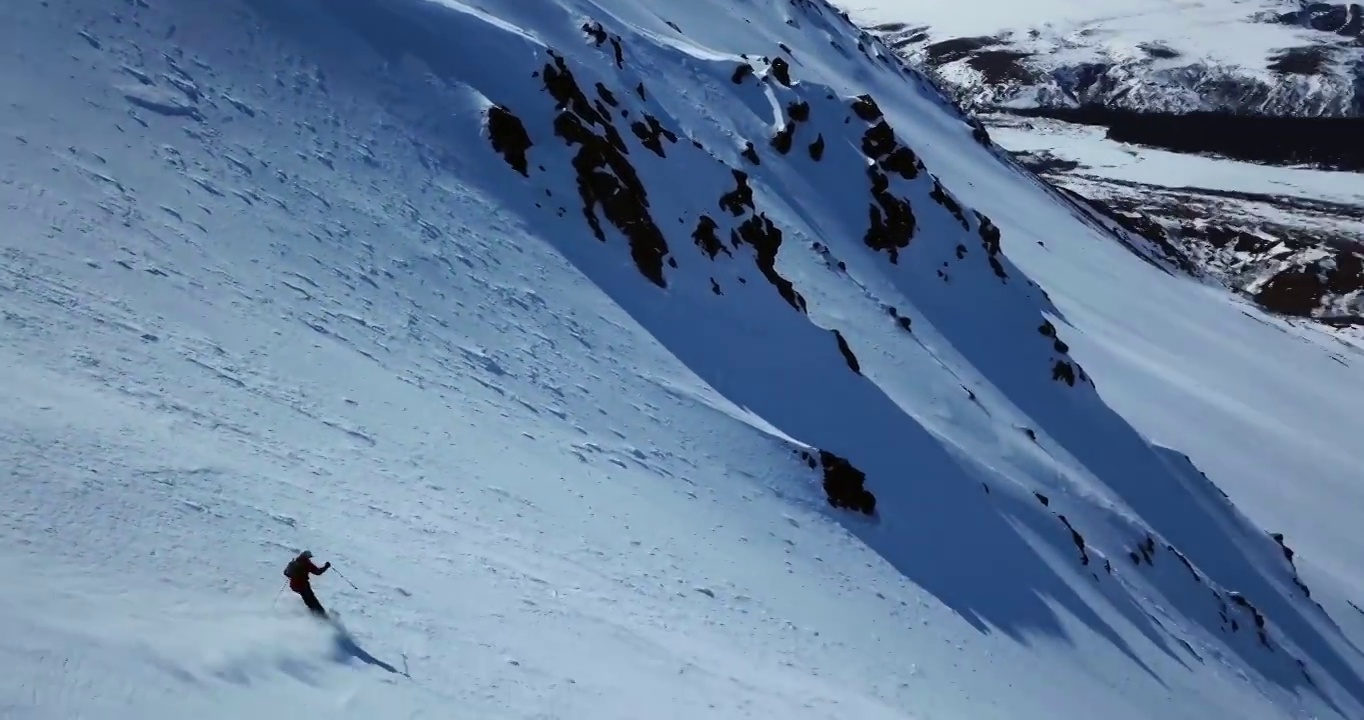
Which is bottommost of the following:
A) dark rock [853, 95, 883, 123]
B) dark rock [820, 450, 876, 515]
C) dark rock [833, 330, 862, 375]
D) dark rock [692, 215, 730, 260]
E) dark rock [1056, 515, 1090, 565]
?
dark rock [1056, 515, 1090, 565]

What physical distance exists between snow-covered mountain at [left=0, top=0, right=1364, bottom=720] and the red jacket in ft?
1.60

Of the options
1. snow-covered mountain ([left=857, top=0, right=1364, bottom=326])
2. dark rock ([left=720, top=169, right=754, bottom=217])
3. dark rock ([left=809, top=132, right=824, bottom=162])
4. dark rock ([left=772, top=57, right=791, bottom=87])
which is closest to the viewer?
dark rock ([left=720, top=169, right=754, bottom=217])

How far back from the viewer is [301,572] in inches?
404

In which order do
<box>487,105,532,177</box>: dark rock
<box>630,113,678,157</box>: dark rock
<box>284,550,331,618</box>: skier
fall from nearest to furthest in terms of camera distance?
1. <box>284,550,331,618</box>: skier
2. <box>487,105,532,177</box>: dark rock
3. <box>630,113,678,157</box>: dark rock

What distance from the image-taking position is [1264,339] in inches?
2908

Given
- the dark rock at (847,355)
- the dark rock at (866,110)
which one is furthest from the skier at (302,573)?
the dark rock at (866,110)

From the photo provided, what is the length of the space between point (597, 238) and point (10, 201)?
1553 centimetres

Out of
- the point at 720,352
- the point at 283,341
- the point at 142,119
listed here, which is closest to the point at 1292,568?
the point at 720,352

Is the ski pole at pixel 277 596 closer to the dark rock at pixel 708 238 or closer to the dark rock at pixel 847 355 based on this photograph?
the dark rock at pixel 708 238

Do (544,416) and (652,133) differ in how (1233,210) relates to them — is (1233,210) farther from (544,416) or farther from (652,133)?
(544,416)

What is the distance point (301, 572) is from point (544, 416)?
11.2 metres

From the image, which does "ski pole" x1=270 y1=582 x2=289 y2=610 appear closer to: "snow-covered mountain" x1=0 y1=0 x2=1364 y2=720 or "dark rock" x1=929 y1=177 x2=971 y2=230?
"snow-covered mountain" x1=0 y1=0 x2=1364 y2=720

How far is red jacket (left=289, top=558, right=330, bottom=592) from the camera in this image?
1026cm

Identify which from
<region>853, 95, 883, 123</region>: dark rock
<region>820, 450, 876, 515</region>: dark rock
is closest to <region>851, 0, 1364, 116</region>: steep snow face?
<region>853, 95, 883, 123</region>: dark rock
